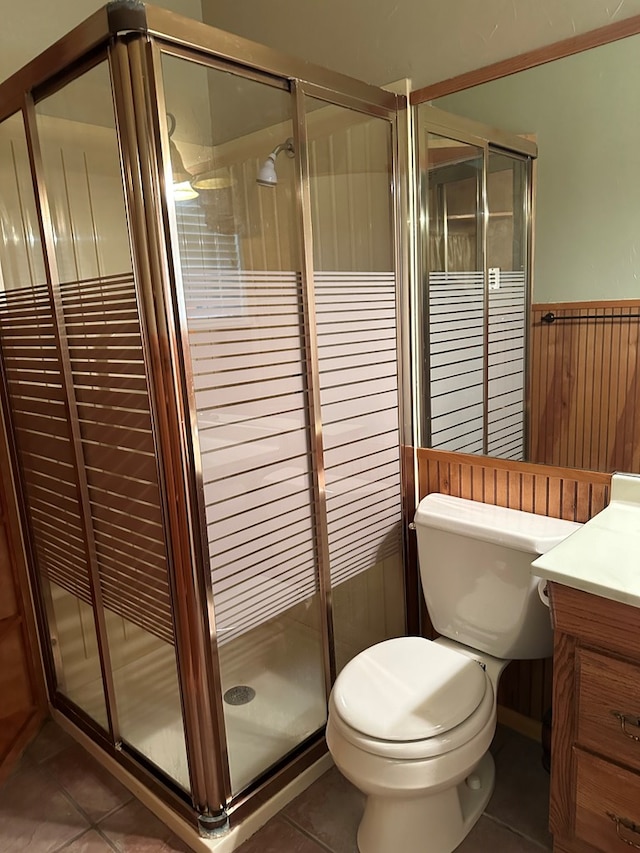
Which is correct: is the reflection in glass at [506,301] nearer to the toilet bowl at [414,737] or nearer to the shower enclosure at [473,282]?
the shower enclosure at [473,282]

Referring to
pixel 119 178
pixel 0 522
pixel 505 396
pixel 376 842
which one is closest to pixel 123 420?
pixel 119 178

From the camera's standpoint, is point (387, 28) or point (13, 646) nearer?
point (387, 28)

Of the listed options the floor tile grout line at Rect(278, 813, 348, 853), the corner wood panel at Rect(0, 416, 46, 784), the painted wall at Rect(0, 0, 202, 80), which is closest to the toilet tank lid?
the floor tile grout line at Rect(278, 813, 348, 853)

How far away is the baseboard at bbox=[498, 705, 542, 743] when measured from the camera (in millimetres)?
2031

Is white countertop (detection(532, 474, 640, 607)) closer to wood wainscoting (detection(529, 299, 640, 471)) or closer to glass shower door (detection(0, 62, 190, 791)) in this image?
wood wainscoting (detection(529, 299, 640, 471))

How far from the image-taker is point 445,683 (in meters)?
1.60

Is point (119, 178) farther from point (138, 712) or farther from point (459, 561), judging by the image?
point (138, 712)

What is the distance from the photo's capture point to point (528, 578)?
1.66 m

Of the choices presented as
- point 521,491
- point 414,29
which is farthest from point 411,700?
point 414,29

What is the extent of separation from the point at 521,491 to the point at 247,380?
88 centimetres

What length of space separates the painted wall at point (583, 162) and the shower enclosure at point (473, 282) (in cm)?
5

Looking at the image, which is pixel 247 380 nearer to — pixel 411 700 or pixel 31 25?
pixel 411 700


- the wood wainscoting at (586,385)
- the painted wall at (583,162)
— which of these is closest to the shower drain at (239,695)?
the wood wainscoting at (586,385)

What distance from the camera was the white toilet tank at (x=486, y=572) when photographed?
1676mm
